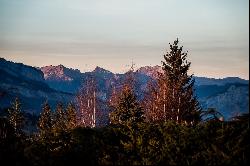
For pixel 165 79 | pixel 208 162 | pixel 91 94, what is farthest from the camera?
pixel 91 94

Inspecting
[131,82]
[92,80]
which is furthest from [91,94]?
[131,82]

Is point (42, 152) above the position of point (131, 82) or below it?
below

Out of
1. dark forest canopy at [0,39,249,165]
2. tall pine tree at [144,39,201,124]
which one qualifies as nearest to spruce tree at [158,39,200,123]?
tall pine tree at [144,39,201,124]

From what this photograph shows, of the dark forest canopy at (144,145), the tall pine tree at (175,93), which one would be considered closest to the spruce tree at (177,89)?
the tall pine tree at (175,93)

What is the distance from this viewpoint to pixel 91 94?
250ft

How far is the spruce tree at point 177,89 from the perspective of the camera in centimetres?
3916

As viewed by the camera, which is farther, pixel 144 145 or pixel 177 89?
pixel 177 89

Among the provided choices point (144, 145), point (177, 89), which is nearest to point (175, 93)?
point (177, 89)

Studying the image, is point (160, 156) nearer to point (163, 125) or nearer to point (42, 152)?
point (163, 125)

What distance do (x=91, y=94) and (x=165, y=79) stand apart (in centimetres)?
3314

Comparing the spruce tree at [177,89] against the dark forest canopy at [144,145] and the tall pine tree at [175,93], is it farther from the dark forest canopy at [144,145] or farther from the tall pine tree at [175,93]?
the dark forest canopy at [144,145]

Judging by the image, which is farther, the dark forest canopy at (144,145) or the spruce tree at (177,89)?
the spruce tree at (177,89)

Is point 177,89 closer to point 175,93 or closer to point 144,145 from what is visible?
point 175,93

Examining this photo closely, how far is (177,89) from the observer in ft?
136
